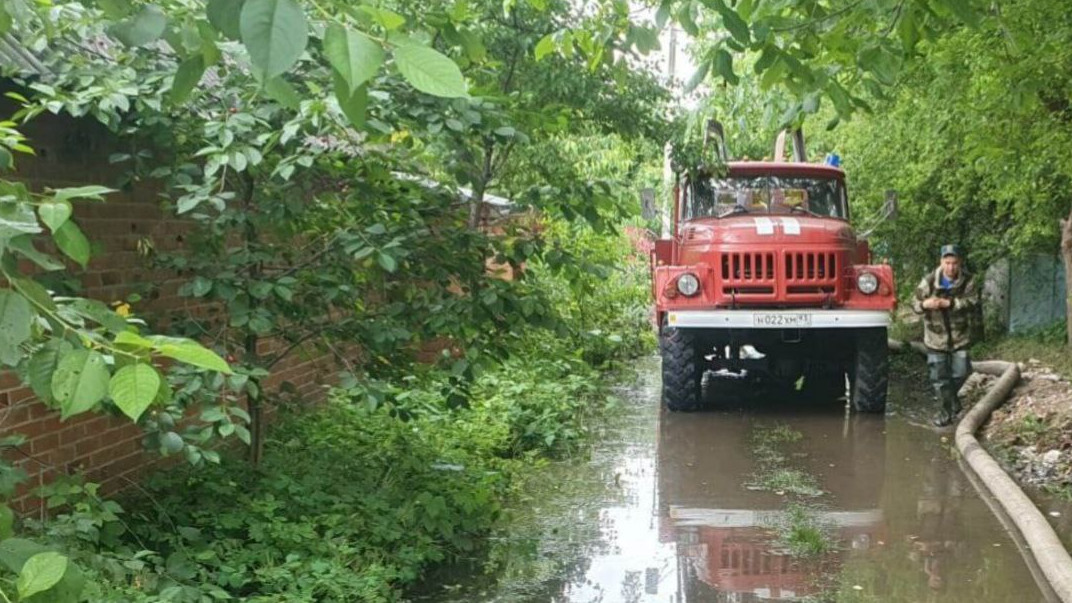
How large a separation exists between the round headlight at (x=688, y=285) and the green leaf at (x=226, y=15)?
8168 millimetres

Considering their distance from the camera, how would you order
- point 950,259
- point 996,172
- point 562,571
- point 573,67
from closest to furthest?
point 562,571 < point 573,67 < point 996,172 < point 950,259

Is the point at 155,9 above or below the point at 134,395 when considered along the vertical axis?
above

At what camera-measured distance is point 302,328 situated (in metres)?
5.09

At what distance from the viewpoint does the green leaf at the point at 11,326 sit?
1609 mm

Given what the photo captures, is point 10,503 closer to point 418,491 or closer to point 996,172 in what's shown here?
point 418,491

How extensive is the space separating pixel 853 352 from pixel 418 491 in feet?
18.9

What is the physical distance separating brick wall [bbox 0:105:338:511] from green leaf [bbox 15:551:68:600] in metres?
2.52

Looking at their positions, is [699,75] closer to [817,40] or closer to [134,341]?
[817,40]

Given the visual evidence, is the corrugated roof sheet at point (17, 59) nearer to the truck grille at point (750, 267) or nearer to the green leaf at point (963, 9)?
the green leaf at point (963, 9)

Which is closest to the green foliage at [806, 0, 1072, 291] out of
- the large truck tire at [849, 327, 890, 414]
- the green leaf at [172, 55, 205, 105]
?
the large truck tire at [849, 327, 890, 414]

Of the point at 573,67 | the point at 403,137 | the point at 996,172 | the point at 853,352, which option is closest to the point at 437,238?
the point at 403,137

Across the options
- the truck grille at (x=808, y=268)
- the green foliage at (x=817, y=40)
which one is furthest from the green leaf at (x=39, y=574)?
the truck grille at (x=808, y=268)

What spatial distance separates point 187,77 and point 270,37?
62cm

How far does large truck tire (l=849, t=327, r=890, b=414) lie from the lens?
9477mm
